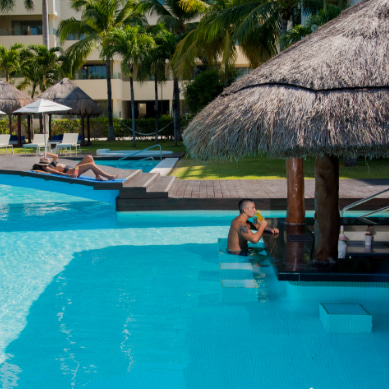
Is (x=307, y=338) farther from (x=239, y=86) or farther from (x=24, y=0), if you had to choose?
(x=24, y=0)

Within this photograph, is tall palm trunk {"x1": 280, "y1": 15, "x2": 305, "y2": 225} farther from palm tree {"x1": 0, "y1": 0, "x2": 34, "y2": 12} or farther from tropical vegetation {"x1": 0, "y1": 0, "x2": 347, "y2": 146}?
palm tree {"x1": 0, "y1": 0, "x2": 34, "y2": 12}

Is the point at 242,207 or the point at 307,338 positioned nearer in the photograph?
the point at 307,338

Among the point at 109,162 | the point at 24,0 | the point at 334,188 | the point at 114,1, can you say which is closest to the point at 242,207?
the point at 334,188

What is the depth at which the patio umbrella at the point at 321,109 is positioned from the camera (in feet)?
14.0

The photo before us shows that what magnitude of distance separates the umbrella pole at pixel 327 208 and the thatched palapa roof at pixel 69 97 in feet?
65.5

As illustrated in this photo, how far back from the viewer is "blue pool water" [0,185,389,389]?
3.91m

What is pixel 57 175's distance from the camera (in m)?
10.7

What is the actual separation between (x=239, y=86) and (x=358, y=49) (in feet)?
3.90

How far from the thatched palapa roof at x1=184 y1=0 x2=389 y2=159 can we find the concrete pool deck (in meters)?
4.51

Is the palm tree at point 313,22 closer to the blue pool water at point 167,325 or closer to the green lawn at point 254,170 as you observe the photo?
the green lawn at point 254,170

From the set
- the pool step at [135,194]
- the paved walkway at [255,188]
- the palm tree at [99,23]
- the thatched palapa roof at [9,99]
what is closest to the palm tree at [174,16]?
the palm tree at [99,23]

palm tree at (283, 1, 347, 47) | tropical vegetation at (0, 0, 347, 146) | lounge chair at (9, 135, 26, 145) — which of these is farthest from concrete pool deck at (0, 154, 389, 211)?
lounge chair at (9, 135, 26, 145)

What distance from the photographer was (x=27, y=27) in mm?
34500

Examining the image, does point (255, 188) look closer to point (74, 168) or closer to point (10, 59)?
point (74, 168)
